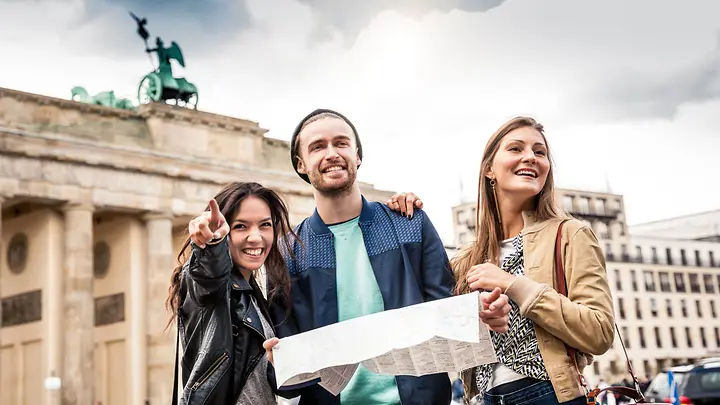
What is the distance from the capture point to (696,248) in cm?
7862

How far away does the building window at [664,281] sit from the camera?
243 feet

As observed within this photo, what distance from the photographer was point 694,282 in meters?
76.5

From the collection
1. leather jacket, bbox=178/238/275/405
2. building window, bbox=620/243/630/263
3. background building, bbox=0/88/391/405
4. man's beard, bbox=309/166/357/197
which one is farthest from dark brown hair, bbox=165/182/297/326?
building window, bbox=620/243/630/263

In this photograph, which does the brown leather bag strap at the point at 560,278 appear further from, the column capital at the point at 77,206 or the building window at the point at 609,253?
the building window at the point at 609,253

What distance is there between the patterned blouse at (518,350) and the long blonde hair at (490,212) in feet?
0.78

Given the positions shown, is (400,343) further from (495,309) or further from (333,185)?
(333,185)

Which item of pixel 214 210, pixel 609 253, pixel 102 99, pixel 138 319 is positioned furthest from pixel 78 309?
pixel 609 253

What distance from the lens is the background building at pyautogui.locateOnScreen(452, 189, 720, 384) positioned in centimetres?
7088

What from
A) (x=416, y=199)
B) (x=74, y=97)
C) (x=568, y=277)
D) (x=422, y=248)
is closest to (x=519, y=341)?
(x=568, y=277)

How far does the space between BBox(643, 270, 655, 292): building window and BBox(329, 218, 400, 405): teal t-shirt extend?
72826mm

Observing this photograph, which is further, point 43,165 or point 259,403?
point 43,165

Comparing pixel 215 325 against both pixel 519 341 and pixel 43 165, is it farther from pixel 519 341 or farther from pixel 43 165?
pixel 43 165

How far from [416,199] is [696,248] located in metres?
80.1

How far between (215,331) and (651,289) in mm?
73876
